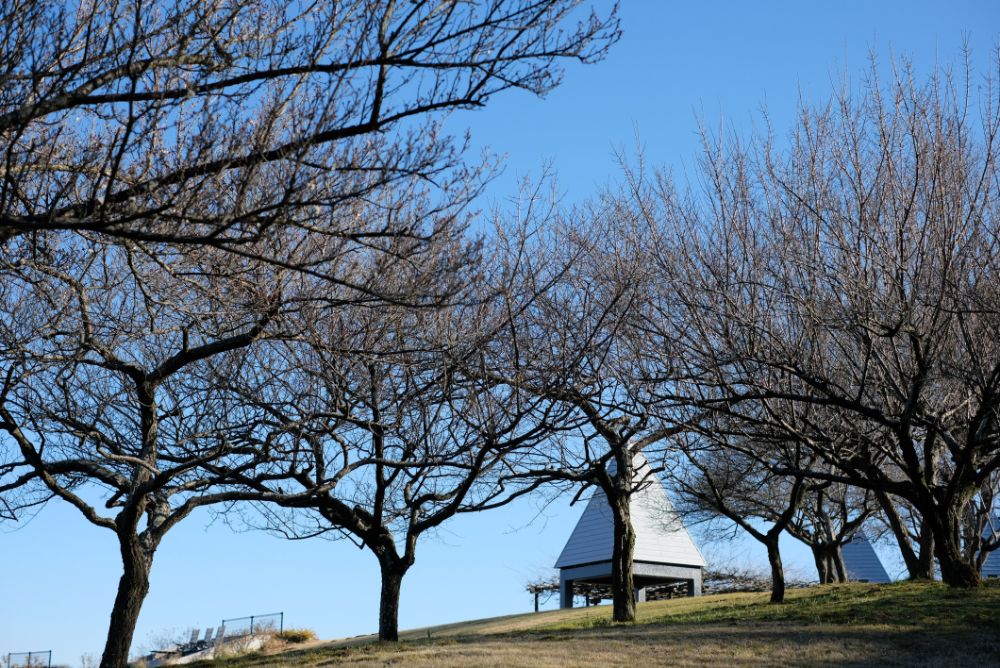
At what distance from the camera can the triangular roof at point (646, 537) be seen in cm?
2666

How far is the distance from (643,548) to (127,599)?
1735 centimetres

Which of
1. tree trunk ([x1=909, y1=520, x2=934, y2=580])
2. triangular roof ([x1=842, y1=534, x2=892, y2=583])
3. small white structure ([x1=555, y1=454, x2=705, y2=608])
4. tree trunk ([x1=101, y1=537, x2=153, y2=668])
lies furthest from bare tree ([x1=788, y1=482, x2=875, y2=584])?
tree trunk ([x1=101, y1=537, x2=153, y2=668])

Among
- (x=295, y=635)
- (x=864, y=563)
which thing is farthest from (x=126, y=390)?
(x=864, y=563)

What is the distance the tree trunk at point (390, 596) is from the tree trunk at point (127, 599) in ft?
10.9

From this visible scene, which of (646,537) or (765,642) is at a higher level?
(646,537)

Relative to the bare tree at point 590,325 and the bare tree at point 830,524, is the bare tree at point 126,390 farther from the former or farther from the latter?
the bare tree at point 830,524

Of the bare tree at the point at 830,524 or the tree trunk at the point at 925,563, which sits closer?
the tree trunk at the point at 925,563

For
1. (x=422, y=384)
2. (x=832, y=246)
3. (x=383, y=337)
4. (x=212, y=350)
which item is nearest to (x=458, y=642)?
(x=422, y=384)

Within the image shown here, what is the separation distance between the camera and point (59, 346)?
1075 cm

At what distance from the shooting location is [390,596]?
13.5m

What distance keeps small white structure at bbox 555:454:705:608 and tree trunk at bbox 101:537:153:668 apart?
1616 cm

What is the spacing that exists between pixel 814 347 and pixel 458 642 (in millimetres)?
6125

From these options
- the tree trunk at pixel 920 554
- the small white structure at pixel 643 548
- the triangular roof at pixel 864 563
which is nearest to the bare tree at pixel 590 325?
the tree trunk at pixel 920 554

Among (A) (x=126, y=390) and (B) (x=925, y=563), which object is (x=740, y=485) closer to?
(B) (x=925, y=563)
